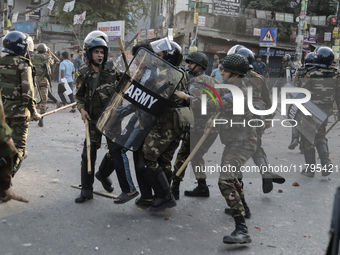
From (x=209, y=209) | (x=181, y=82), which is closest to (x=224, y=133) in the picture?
(x=181, y=82)

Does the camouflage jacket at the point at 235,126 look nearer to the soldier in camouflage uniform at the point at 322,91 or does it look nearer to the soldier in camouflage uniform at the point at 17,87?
the soldier in camouflage uniform at the point at 17,87

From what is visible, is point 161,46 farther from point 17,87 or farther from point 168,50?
point 17,87

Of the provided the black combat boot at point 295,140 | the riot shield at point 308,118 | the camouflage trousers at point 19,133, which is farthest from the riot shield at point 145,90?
the black combat boot at point 295,140

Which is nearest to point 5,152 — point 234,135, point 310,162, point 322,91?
point 234,135

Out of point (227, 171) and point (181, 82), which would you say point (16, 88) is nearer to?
point (181, 82)

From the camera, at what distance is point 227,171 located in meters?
3.48

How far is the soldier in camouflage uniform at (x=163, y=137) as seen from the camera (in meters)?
3.78

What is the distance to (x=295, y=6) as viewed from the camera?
28.4 metres

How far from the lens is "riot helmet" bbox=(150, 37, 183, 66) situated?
3.86 m

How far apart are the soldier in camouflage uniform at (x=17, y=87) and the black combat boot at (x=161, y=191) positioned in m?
1.60

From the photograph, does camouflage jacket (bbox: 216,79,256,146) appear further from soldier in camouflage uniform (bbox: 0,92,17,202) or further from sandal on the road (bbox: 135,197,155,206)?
soldier in camouflage uniform (bbox: 0,92,17,202)

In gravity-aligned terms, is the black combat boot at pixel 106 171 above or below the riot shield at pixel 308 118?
below

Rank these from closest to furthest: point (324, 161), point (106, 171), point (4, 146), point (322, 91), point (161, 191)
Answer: point (4, 146), point (161, 191), point (106, 171), point (324, 161), point (322, 91)

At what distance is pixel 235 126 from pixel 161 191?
39.2 inches
